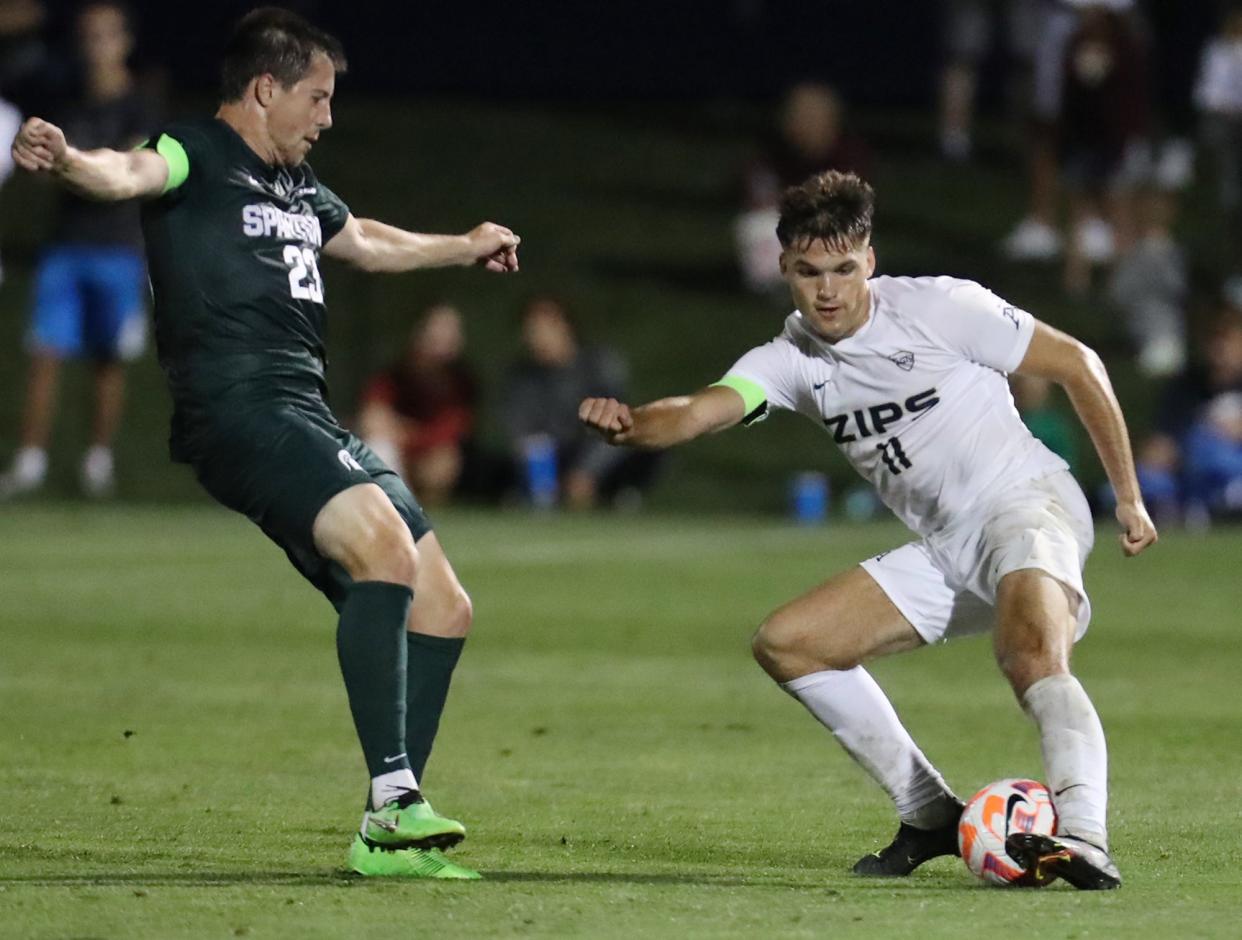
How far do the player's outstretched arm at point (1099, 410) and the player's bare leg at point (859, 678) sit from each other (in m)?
0.78

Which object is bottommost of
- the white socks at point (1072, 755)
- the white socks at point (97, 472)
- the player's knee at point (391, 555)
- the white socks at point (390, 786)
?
the white socks at point (97, 472)

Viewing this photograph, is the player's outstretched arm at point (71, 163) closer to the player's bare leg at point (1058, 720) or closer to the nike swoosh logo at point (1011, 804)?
the player's bare leg at point (1058, 720)

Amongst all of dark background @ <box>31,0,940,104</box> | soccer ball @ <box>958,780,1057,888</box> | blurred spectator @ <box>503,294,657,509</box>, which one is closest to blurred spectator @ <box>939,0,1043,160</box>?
dark background @ <box>31,0,940,104</box>

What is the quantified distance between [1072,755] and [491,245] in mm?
2519

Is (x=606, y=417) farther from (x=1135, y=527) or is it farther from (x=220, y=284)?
(x=1135, y=527)

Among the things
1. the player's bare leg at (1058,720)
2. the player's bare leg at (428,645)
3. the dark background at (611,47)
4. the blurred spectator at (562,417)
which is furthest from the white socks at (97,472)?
the player's bare leg at (1058,720)

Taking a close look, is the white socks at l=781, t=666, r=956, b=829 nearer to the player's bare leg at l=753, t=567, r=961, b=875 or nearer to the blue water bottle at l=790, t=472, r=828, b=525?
the player's bare leg at l=753, t=567, r=961, b=875

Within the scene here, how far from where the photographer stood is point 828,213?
746cm

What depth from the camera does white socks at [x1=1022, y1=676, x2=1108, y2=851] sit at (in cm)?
675

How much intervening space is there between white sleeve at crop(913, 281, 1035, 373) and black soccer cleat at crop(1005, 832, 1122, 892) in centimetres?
162

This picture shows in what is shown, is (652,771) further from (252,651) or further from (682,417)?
(252,651)

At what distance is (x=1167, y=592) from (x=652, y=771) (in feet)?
22.8

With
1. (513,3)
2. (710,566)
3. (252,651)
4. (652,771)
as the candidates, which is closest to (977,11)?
(513,3)

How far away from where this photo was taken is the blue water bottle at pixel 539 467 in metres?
20.1
